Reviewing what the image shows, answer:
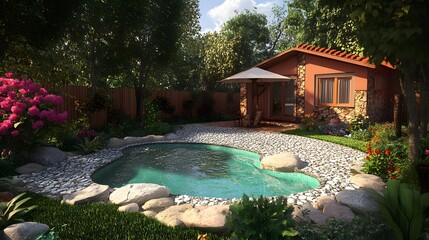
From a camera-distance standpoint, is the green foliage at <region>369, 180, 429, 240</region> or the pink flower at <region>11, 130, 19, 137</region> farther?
the pink flower at <region>11, 130, 19, 137</region>

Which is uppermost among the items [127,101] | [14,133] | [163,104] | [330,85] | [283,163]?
[330,85]

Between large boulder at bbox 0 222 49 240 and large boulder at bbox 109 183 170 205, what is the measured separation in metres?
1.43

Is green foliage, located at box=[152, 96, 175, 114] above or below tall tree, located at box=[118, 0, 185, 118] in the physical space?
below

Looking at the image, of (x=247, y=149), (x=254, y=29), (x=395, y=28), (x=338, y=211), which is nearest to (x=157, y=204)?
(x=338, y=211)

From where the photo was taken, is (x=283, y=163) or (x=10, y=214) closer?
(x=10, y=214)

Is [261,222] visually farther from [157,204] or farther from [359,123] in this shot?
[359,123]

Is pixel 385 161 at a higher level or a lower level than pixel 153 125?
lower

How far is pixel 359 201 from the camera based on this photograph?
4.56 meters

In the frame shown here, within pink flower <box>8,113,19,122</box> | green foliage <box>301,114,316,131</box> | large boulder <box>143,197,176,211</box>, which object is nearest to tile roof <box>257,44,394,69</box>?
green foliage <box>301,114,316,131</box>

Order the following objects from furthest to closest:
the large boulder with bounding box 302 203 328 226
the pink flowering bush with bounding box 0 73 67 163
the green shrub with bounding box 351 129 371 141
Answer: the green shrub with bounding box 351 129 371 141
the pink flowering bush with bounding box 0 73 67 163
the large boulder with bounding box 302 203 328 226

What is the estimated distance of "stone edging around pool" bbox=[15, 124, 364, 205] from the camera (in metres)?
5.56

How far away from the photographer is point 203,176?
7641 millimetres

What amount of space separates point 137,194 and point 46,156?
405 centimetres

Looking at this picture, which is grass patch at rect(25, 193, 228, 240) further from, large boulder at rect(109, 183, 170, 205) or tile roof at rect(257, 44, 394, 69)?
tile roof at rect(257, 44, 394, 69)
